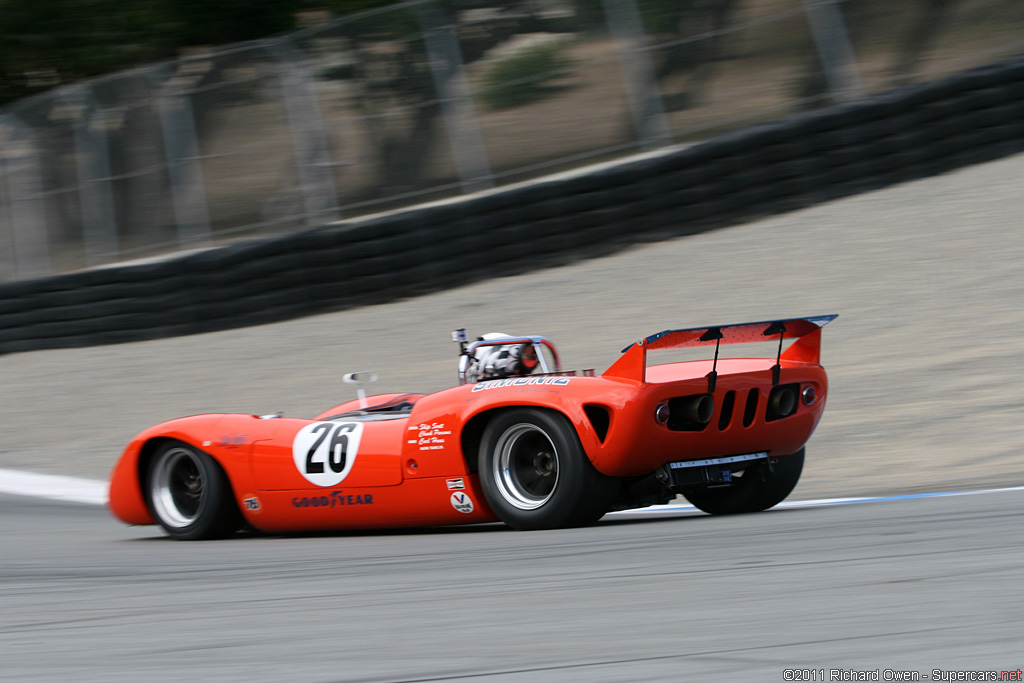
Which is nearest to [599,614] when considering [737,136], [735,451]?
[735,451]

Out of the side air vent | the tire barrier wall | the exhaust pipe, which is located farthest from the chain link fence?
the side air vent

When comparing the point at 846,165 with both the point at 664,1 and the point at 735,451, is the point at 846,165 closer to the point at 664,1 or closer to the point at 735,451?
the point at 664,1

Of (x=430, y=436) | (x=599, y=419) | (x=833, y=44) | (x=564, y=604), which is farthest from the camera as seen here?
(x=833, y=44)

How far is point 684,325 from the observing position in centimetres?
1056

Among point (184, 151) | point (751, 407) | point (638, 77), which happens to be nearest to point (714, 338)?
point (751, 407)

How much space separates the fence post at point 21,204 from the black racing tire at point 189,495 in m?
9.00

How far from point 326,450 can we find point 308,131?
8.07m

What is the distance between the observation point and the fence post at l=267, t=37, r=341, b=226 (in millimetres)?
13125

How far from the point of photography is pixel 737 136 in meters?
11.9

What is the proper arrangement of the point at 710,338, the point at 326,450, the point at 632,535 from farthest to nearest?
the point at 326,450 < the point at 710,338 < the point at 632,535

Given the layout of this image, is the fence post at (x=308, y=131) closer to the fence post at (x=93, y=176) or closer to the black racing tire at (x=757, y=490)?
the fence post at (x=93, y=176)

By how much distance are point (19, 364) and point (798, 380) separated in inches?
408

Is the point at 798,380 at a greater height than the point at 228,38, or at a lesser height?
lesser

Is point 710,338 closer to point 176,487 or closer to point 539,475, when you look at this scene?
point 539,475
